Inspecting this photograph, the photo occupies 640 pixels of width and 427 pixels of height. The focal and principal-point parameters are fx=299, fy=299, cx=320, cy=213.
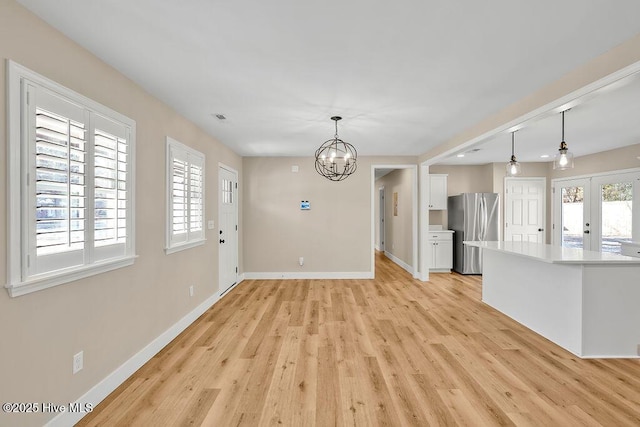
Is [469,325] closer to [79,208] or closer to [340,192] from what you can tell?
[340,192]

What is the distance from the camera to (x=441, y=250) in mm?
6598

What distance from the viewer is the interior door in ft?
19.4

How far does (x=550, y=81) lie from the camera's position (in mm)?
2594

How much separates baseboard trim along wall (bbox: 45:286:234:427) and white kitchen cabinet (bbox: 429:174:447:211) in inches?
213

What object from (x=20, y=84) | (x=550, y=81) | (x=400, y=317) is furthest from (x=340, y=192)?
(x=20, y=84)

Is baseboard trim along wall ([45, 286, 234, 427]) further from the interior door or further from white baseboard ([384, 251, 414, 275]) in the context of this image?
the interior door

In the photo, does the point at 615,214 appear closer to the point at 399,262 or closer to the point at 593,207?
the point at 593,207

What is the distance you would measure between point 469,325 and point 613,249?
4071 millimetres

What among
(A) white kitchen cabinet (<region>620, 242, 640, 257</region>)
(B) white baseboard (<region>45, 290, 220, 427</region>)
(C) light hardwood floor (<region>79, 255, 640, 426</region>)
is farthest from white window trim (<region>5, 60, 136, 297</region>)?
(A) white kitchen cabinet (<region>620, 242, 640, 257</region>)

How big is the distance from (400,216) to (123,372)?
620 centimetres

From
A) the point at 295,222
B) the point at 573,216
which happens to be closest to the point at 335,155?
the point at 295,222

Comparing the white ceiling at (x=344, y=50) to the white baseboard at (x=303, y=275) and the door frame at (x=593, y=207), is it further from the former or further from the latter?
the white baseboard at (x=303, y=275)

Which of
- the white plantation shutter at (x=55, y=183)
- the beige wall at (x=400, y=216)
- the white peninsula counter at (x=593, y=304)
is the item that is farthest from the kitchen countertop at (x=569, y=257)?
the white plantation shutter at (x=55, y=183)

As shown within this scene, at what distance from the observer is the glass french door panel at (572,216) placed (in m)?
6.06
